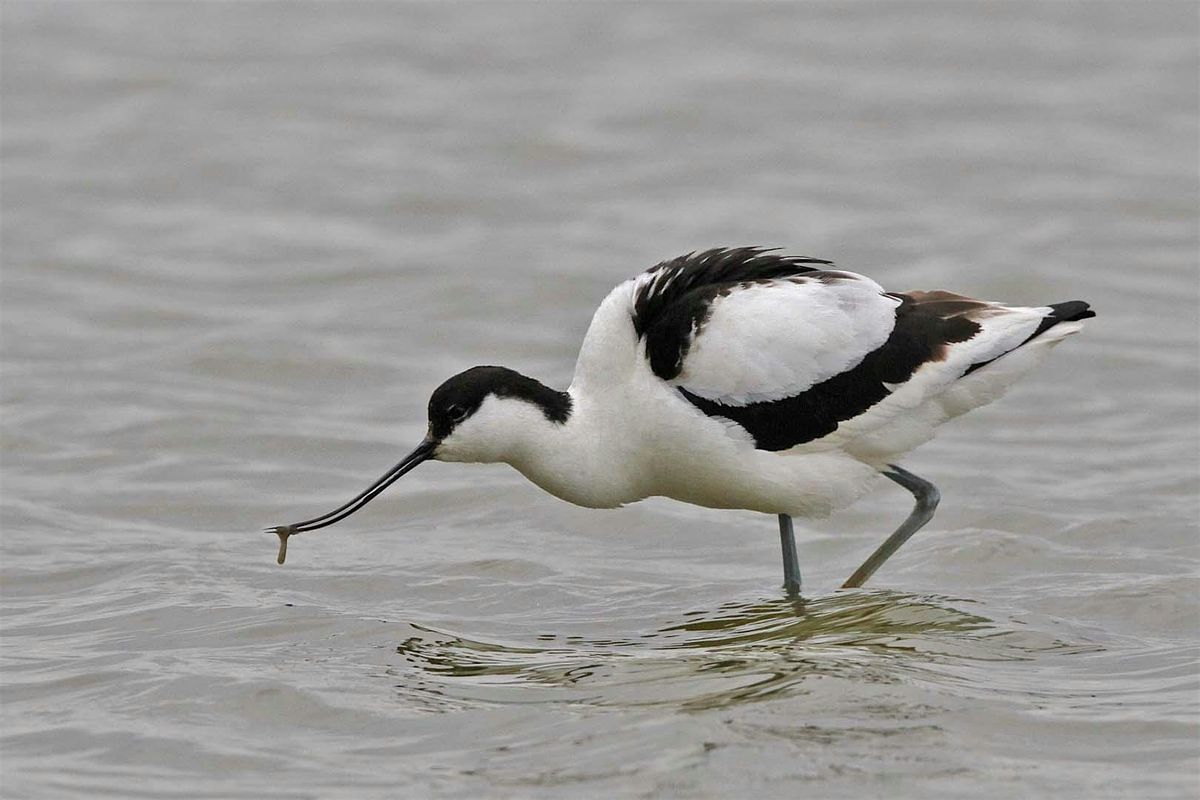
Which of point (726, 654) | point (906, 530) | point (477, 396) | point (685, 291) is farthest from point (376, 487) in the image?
point (906, 530)

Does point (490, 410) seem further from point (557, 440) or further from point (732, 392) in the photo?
point (732, 392)

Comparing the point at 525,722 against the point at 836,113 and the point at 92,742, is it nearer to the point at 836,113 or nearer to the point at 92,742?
the point at 92,742

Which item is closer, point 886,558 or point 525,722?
point 525,722

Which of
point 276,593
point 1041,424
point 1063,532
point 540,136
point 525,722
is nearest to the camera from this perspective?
point 525,722

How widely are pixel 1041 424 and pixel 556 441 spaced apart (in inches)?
219

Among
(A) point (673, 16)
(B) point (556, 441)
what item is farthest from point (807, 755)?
(A) point (673, 16)

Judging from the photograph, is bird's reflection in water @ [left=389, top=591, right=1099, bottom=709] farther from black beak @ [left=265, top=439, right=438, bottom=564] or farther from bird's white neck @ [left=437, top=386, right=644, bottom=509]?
bird's white neck @ [left=437, top=386, right=644, bottom=509]

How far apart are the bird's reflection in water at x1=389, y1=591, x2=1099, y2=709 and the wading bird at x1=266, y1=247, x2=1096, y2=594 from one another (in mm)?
600

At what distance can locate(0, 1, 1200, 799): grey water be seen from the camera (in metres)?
7.21

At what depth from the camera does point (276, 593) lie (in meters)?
9.46

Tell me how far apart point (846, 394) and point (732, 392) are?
0.60 meters

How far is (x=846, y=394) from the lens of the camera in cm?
867

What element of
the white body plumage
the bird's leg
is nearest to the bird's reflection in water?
the bird's leg

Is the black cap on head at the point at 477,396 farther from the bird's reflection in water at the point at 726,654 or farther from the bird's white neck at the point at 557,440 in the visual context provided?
the bird's reflection in water at the point at 726,654
